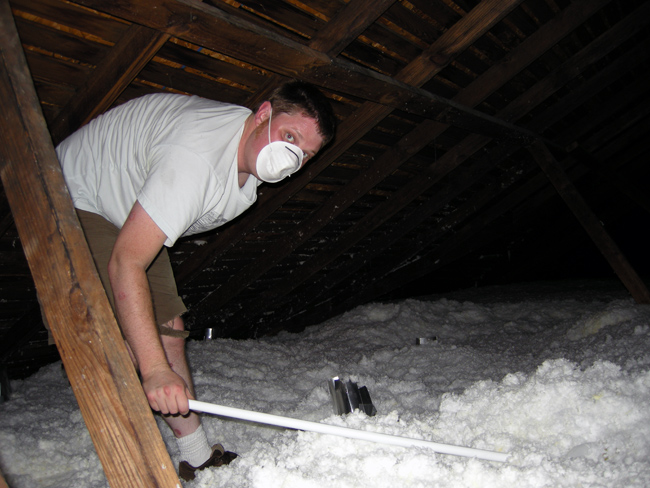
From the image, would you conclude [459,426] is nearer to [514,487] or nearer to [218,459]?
[514,487]

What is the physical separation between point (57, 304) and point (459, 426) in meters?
1.24

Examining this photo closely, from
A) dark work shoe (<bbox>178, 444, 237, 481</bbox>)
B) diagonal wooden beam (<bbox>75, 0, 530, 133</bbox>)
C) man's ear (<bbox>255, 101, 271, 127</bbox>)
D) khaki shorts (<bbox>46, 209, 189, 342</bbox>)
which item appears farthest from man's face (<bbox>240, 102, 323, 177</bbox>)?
dark work shoe (<bbox>178, 444, 237, 481</bbox>)

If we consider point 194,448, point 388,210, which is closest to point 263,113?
point 194,448

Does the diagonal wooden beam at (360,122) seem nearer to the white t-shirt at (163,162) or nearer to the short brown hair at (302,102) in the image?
the short brown hair at (302,102)

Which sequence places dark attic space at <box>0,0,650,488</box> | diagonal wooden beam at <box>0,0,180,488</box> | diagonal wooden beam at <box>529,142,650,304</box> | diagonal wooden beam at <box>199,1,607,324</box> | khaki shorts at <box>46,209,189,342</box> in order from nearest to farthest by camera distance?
diagonal wooden beam at <box>0,0,180,488</box> → dark attic space at <box>0,0,650,488</box> → khaki shorts at <box>46,209,189,342</box> → diagonal wooden beam at <box>199,1,607,324</box> → diagonal wooden beam at <box>529,142,650,304</box>

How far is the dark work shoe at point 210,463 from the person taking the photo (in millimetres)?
1478

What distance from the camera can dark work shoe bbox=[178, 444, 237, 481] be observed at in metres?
1.48

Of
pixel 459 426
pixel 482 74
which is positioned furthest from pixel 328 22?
pixel 459 426

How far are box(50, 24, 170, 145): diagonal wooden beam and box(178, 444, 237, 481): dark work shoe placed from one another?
4.09 ft

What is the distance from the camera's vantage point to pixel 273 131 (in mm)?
1399

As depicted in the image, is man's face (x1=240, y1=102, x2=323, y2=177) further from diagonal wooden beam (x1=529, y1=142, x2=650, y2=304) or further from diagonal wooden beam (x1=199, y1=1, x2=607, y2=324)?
diagonal wooden beam (x1=529, y1=142, x2=650, y2=304)

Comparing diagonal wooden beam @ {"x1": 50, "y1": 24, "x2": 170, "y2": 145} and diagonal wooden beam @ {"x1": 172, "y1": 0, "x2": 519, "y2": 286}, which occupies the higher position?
diagonal wooden beam @ {"x1": 172, "y1": 0, "x2": 519, "y2": 286}

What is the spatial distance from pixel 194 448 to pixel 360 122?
1.60 meters

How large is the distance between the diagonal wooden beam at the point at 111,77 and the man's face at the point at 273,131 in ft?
1.25
